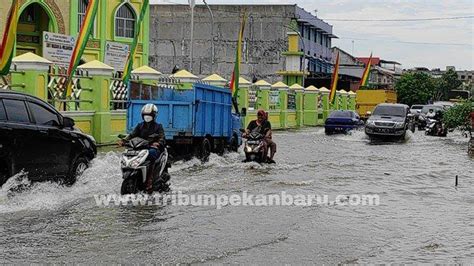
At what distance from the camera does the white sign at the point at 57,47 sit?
29.0 meters

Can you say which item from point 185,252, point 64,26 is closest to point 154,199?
point 185,252

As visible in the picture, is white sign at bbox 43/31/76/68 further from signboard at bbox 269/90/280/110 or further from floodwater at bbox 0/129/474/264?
signboard at bbox 269/90/280/110

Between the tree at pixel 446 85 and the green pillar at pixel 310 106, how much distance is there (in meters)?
61.7

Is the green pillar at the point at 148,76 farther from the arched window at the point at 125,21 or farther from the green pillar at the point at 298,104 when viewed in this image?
the green pillar at the point at 298,104

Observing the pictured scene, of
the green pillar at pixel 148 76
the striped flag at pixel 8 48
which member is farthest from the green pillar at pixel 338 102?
the striped flag at pixel 8 48

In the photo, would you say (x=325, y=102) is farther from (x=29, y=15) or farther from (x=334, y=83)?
(x=29, y=15)

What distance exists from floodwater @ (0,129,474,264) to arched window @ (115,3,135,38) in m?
20.5

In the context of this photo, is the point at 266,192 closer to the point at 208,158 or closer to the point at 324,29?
the point at 208,158

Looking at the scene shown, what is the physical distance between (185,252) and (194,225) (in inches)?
69.3

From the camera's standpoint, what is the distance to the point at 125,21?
37062 millimetres

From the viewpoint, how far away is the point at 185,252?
8031mm

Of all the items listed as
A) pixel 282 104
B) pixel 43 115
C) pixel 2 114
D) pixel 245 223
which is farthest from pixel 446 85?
pixel 2 114

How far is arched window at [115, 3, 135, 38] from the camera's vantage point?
3647 cm

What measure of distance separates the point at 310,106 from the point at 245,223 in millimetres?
39197
